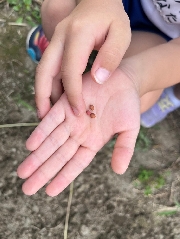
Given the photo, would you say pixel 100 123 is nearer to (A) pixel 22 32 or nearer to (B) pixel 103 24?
(B) pixel 103 24

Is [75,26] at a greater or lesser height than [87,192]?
greater

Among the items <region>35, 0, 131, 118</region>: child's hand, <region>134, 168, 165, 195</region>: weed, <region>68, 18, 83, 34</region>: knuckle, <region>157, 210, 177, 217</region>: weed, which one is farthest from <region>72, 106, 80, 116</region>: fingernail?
<region>157, 210, 177, 217</region>: weed

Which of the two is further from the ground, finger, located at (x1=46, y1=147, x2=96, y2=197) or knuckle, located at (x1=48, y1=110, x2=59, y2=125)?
knuckle, located at (x1=48, y1=110, x2=59, y2=125)

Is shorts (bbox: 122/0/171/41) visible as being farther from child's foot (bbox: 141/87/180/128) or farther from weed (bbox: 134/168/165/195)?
weed (bbox: 134/168/165/195)

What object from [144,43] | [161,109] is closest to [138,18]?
[144,43]

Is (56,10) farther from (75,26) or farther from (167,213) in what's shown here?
(167,213)

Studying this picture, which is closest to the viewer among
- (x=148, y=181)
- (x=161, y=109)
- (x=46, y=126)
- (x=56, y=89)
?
(x=46, y=126)

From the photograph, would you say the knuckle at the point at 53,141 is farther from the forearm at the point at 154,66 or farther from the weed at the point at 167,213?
the weed at the point at 167,213
